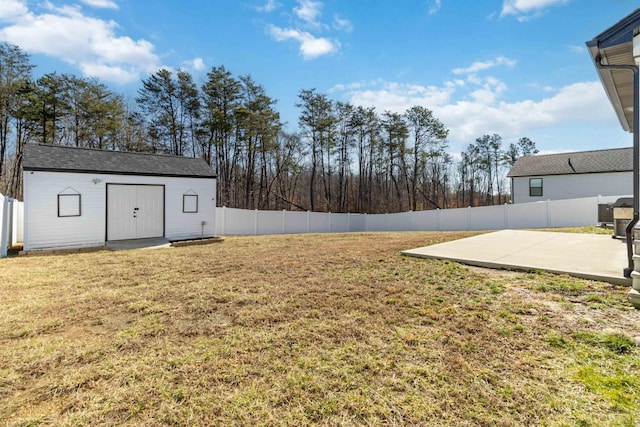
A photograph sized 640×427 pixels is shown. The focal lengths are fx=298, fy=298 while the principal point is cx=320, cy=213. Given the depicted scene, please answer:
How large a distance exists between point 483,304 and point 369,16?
30.8ft

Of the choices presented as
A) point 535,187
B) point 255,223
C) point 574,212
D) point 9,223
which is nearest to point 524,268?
point 574,212

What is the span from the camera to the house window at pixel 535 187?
61.3 feet

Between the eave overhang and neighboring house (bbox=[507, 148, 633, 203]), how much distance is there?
1573 centimetres

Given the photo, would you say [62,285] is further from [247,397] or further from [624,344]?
[624,344]

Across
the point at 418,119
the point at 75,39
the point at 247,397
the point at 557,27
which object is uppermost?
the point at 418,119

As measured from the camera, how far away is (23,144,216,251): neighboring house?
884 cm

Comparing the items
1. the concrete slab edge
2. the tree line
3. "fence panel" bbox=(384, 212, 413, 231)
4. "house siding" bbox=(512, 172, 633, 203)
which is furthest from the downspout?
the tree line

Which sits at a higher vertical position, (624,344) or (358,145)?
(358,145)

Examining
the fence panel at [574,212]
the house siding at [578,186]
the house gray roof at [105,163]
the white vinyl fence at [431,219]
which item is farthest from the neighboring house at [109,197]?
the house siding at [578,186]

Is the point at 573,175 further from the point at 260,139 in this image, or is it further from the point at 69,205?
the point at 69,205

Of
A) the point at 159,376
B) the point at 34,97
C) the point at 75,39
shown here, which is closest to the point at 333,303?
the point at 159,376

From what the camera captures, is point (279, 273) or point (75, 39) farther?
point (75, 39)

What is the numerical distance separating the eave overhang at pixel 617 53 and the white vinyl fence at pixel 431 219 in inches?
355

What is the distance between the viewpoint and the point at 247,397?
193 cm
